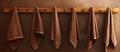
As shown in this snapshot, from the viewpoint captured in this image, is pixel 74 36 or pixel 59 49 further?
pixel 59 49

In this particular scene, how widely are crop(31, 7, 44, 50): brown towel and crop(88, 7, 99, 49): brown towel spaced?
53 centimetres

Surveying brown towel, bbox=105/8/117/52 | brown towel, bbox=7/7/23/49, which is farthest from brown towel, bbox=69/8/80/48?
brown towel, bbox=7/7/23/49

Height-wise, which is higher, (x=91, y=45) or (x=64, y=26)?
(x=64, y=26)

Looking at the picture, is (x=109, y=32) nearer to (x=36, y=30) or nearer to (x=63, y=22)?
(x=63, y=22)

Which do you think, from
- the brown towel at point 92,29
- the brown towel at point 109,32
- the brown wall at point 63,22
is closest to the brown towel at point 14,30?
the brown wall at point 63,22

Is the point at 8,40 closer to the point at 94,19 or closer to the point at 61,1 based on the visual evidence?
the point at 61,1

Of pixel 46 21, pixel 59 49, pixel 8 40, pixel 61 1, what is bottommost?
pixel 59 49

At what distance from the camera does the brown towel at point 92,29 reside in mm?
2098

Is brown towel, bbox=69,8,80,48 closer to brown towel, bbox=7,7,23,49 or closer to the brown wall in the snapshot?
the brown wall

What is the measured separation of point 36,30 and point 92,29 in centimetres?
62

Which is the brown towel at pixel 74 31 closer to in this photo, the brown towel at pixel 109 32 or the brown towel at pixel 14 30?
the brown towel at pixel 109 32

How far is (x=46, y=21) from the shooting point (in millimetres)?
2240

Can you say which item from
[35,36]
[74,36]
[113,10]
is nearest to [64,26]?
[74,36]

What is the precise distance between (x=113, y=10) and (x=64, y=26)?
0.59 m
